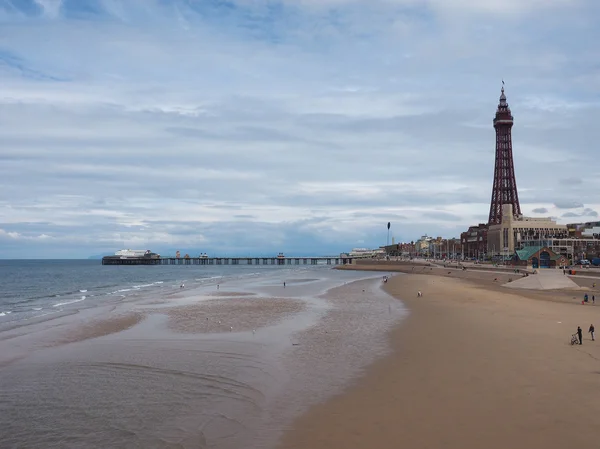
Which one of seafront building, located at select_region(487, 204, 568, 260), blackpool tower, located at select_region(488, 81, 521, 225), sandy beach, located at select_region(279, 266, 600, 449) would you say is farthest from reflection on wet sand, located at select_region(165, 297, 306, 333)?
blackpool tower, located at select_region(488, 81, 521, 225)

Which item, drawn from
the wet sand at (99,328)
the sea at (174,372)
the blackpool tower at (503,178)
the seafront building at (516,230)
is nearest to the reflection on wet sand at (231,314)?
the sea at (174,372)

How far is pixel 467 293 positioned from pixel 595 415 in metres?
30.5

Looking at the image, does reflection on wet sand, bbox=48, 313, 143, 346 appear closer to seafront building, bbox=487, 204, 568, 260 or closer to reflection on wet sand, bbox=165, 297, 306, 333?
reflection on wet sand, bbox=165, 297, 306, 333

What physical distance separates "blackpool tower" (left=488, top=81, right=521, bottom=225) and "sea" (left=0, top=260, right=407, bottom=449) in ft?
353

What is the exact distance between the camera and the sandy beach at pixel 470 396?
969 cm

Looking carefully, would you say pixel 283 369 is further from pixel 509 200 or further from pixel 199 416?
pixel 509 200

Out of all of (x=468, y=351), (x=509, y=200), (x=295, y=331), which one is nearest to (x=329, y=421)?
(x=468, y=351)

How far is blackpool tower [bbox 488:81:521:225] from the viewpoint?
12794 centimetres

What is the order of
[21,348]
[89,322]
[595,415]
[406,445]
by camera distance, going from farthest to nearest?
[89,322], [21,348], [595,415], [406,445]

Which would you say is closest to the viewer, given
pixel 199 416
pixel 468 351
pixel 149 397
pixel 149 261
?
pixel 199 416

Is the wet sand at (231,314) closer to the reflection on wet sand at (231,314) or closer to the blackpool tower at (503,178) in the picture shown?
the reflection on wet sand at (231,314)

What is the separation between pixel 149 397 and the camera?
42.0 feet

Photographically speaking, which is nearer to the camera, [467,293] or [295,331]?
[295,331]

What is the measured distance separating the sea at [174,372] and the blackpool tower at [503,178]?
10757 centimetres
